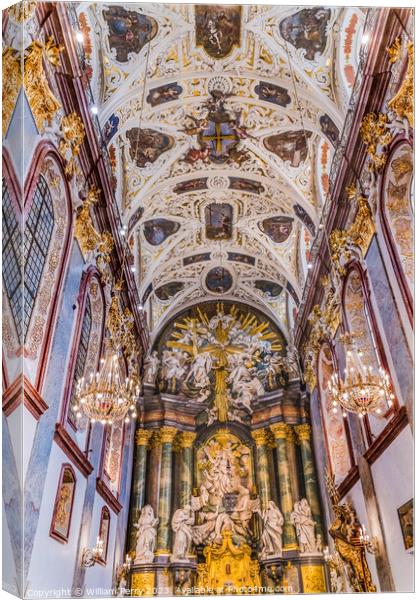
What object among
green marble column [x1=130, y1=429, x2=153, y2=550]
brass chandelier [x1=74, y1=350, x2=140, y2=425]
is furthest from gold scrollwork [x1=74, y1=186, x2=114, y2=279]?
green marble column [x1=130, y1=429, x2=153, y2=550]

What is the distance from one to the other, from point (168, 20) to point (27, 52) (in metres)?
3.45

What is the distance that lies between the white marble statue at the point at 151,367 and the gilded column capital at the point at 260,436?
3709mm

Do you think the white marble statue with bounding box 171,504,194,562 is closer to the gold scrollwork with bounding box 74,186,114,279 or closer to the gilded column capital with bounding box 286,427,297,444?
the gilded column capital with bounding box 286,427,297,444

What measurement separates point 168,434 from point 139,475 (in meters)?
1.46

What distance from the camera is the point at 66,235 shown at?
9.34 m

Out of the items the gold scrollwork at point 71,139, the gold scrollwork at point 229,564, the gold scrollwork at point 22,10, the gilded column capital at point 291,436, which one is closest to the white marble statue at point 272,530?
the gold scrollwork at point 229,564

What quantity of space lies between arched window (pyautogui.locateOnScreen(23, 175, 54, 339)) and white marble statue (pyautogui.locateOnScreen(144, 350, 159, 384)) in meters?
8.44

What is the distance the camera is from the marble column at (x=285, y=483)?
13031 mm

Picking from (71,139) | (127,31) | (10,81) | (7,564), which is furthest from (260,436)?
(10,81)

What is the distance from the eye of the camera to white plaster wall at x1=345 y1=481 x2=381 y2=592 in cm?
904

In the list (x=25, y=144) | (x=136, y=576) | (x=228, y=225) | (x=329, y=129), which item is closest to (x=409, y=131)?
(x=329, y=129)

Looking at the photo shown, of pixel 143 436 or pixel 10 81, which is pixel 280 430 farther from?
pixel 10 81

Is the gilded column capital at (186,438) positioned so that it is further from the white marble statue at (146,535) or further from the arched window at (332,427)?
the arched window at (332,427)

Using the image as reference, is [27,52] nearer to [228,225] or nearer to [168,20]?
[168,20]
